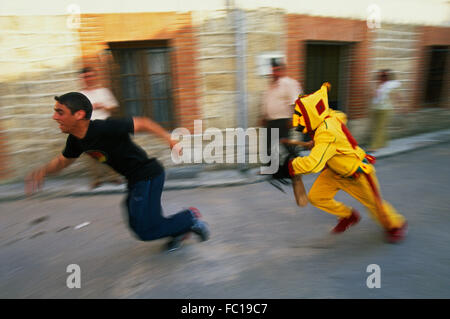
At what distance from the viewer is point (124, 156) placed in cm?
260

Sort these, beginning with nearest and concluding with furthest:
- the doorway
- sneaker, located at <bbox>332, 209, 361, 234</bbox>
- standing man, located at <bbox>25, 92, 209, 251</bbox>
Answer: standing man, located at <bbox>25, 92, 209, 251</bbox>
sneaker, located at <bbox>332, 209, 361, 234</bbox>
the doorway

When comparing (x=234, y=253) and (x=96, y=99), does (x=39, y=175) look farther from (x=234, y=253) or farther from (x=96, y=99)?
(x=96, y=99)

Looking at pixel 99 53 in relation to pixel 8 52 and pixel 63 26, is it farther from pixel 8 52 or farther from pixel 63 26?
pixel 8 52

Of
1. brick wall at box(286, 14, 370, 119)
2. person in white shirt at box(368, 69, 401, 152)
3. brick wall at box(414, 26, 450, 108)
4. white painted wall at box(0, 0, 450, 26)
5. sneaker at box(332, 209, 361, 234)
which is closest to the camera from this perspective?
sneaker at box(332, 209, 361, 234)

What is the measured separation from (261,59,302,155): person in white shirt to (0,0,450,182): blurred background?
2.51ft

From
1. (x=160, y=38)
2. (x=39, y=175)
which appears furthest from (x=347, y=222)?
(x=160, y=38)

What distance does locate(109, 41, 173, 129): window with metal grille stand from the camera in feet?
17.4

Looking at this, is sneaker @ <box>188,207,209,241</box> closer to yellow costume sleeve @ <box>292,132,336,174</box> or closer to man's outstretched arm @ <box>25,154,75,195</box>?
yellow costume sleeve @ <box>292,132,336,174</box>

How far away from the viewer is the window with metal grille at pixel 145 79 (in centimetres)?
530

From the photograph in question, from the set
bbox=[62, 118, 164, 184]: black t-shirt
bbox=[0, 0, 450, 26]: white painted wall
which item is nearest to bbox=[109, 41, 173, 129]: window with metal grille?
bbox=[0, 0, 450, 26]: white painted wall

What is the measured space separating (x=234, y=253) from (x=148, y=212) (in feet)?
2.97

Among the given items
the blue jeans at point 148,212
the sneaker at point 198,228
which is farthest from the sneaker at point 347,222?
the blue jeans at point 148,212

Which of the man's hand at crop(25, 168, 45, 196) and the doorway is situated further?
the doorway

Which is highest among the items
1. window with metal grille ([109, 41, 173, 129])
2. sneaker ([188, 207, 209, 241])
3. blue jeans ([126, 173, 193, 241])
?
window with metal grille ([109, 41, 173, 129])
